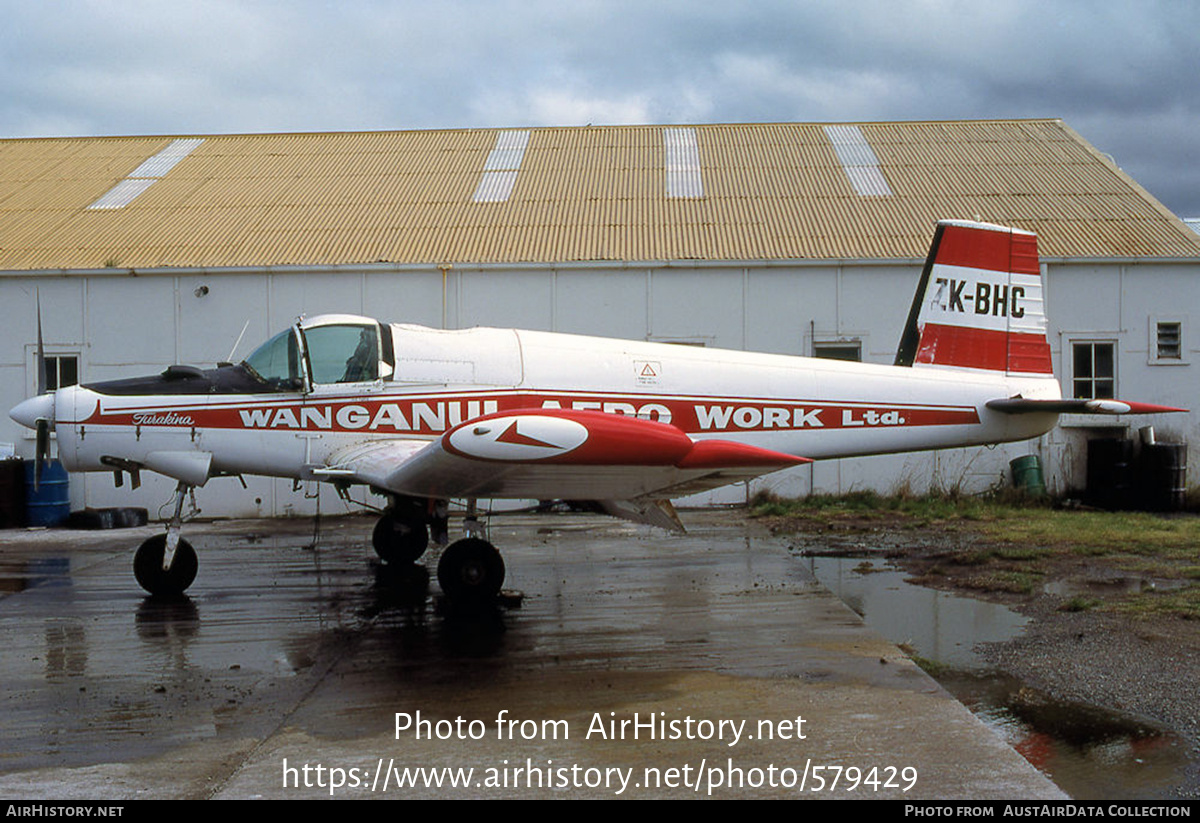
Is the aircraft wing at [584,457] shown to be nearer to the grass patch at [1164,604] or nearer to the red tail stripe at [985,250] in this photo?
the grass patch at [1164,604]

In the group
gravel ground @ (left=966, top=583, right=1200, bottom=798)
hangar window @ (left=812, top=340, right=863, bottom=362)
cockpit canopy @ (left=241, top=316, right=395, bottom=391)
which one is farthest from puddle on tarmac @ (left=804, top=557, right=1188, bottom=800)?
hangar window @ (left=812, top=340, right=863, bottom=362)

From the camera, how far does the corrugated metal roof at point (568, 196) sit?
671 inches

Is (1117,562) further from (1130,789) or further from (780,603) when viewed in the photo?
(1130,789)

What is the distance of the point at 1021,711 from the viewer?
17.8 ft

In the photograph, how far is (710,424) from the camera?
9.34m

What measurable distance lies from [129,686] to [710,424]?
519 cm

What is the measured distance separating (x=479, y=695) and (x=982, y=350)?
684cm

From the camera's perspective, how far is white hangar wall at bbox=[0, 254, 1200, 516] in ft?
53.6

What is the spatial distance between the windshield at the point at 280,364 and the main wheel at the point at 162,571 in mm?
1768

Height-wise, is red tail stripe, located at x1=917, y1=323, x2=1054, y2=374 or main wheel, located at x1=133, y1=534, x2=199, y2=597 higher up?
red tail stripe, located at x1=917, y1=323, x2=1054, y2=374

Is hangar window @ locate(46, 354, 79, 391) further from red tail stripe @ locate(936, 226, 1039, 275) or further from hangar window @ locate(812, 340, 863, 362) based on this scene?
red tail stripe @ locate(936, 226, 1039, 275)

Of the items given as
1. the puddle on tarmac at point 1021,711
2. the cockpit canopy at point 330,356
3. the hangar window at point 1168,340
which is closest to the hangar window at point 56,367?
the cockpit canopy at point 330,356

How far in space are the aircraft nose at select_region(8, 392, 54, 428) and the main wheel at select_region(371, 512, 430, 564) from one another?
3.33 meters

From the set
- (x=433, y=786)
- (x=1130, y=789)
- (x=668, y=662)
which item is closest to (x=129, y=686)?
(x=433, y=786)
